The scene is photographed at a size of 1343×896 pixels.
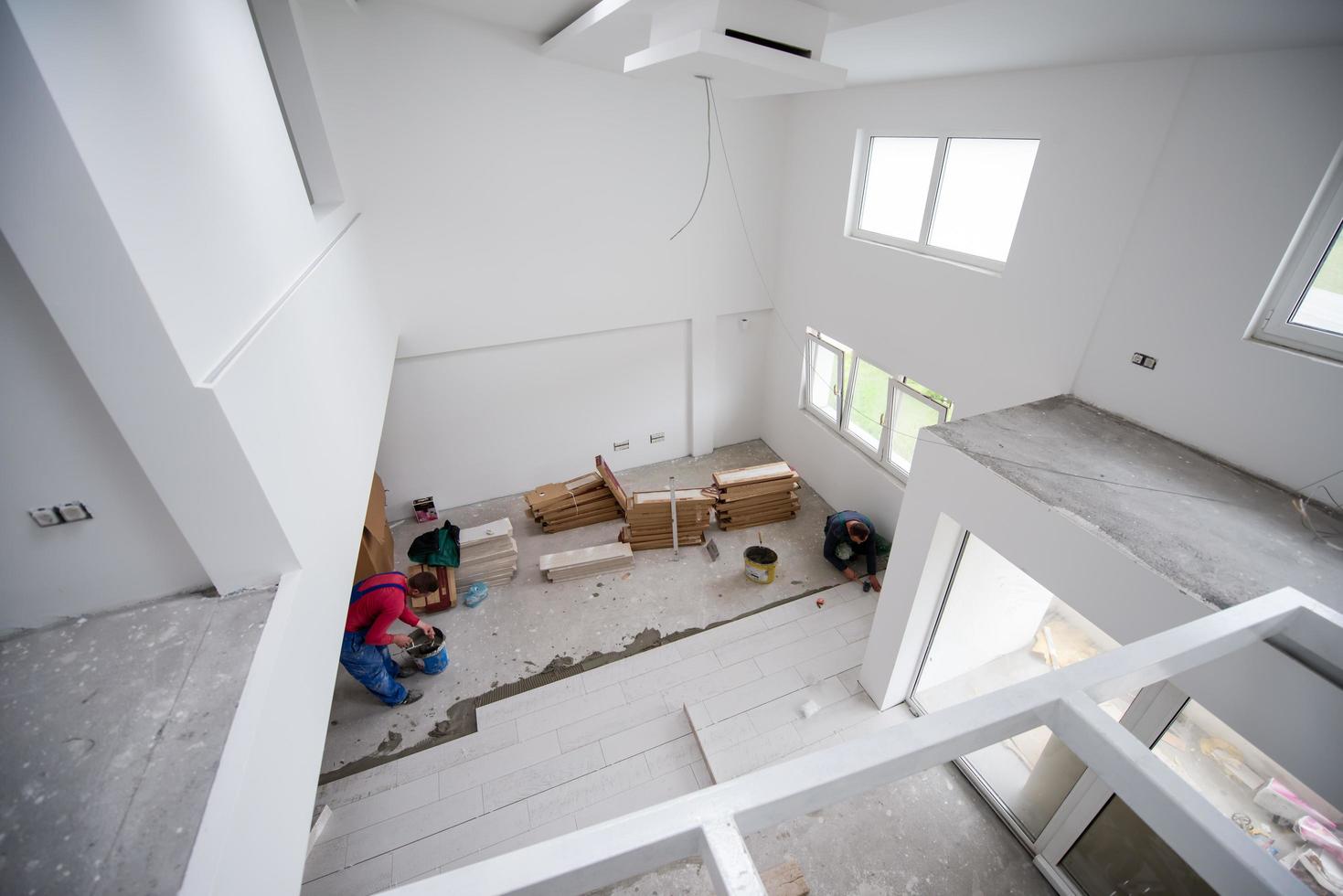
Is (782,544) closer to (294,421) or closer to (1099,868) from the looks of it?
(1099,868)

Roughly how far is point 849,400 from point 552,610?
3892 millimetres

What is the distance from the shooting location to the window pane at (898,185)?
4.83 meters

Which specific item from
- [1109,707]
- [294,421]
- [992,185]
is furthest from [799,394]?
[294,421]

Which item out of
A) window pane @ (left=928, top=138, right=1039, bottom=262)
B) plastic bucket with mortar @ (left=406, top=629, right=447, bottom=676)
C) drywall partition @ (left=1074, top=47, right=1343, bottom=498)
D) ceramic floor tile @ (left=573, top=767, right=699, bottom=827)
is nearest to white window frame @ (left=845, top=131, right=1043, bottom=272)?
window pane @ (left=928, top=138, right=1039, bottom=262)

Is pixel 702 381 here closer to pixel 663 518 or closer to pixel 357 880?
pixel 663 518

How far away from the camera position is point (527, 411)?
6613 millimetres

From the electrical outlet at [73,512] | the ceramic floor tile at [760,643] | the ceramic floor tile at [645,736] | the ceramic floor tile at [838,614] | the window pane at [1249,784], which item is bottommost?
the ceramic floor tile at [645,736]

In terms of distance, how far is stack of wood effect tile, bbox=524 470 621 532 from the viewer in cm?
634

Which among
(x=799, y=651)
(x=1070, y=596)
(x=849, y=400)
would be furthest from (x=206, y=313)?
(x=849, y=400)

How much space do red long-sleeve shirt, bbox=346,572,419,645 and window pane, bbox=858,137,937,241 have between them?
528 cm

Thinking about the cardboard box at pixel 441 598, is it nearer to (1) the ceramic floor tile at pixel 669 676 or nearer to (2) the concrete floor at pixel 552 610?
(2) the concrete floor at pixel 552 610

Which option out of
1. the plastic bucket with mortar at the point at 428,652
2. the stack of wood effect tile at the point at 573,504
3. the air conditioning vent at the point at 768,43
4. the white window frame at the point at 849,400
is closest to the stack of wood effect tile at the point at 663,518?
the stack of wood effect tile at the point at 573,504

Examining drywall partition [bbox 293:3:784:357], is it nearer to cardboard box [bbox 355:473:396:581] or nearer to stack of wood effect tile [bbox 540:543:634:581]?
cardboard box [bbox 355:473:396:581]

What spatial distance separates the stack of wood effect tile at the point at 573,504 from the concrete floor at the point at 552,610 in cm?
11
